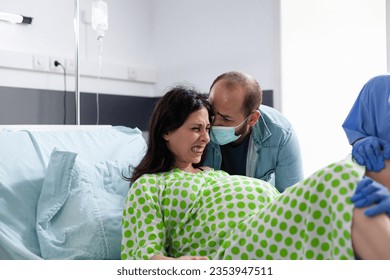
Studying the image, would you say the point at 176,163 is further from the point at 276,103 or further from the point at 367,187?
the point at 276,103

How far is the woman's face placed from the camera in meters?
1.83

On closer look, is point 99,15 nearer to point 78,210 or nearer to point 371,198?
point 78,210

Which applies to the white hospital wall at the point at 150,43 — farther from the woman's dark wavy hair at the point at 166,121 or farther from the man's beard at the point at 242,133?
the woman's dark wavy hair at the point at 166,121

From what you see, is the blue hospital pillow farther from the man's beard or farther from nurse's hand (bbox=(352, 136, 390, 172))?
nurse's hand (bbox=(352, 136, 390, 172))

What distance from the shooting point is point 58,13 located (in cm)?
304

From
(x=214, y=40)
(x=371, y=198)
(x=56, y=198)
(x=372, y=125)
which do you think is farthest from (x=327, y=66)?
(x=371, y=198)

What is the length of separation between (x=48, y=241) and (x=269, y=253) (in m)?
0.78

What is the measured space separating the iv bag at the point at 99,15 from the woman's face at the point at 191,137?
4.61 feet

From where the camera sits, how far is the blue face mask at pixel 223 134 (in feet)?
6.51

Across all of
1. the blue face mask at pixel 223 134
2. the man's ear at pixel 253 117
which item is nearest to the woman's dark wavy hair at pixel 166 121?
the blue face mask at pixel 223 134

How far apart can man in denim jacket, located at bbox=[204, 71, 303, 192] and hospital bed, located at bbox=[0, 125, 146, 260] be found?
391mm

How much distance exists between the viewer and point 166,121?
6.06 feet
